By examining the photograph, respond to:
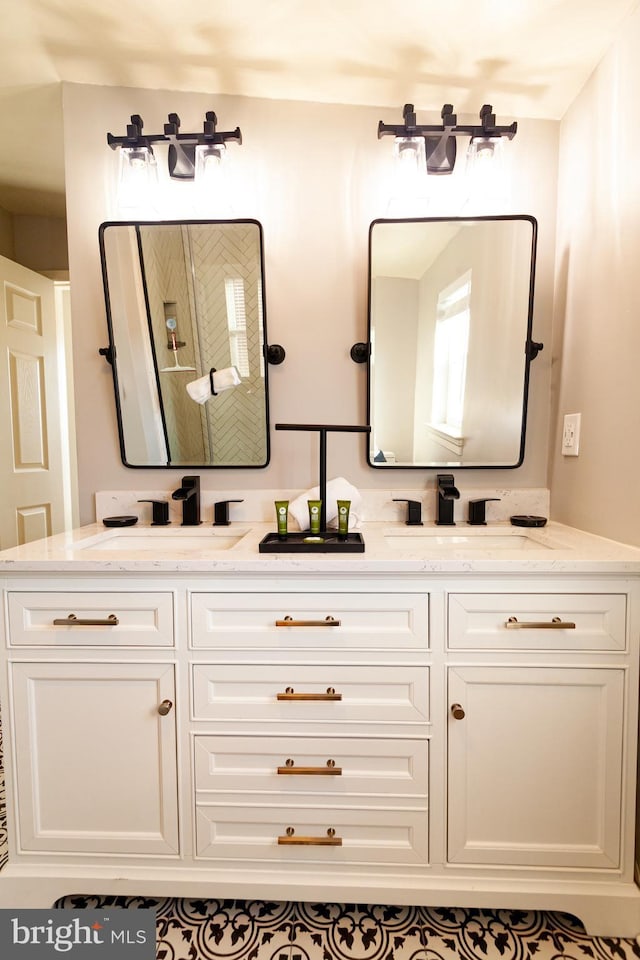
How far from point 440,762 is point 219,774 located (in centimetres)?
55

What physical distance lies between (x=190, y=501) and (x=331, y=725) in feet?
2.70

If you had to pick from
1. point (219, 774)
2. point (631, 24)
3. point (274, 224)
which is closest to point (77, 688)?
point (219, 774)

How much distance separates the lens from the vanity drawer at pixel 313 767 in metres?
1.07

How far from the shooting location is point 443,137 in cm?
136

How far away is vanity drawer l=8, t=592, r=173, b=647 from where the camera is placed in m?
1.08

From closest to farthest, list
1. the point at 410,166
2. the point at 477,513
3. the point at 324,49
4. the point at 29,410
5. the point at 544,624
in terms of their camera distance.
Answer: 1. the point at 544,624
2. the point at 324,49
3. the point at 410,166
4. the point at 477,513
5. the point at 29,410

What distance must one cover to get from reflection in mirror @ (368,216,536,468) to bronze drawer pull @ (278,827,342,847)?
1055 mm

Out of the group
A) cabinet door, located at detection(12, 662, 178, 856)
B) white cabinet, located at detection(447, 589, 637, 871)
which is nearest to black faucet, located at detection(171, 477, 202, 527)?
cabinet door, located at detection(12, 662, 178, 856)

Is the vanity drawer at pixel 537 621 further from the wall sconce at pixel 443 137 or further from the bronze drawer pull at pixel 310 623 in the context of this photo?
the wall sconce at pixel 443 137

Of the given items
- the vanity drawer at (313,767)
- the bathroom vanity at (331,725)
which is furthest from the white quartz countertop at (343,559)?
the vanity drawer at (313,767)

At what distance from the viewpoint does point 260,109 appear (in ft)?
4.78

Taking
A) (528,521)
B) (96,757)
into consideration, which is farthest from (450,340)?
(96,757)

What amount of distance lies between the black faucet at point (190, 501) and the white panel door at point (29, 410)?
3.82 feet

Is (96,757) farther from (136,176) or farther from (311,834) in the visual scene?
(136,176)
